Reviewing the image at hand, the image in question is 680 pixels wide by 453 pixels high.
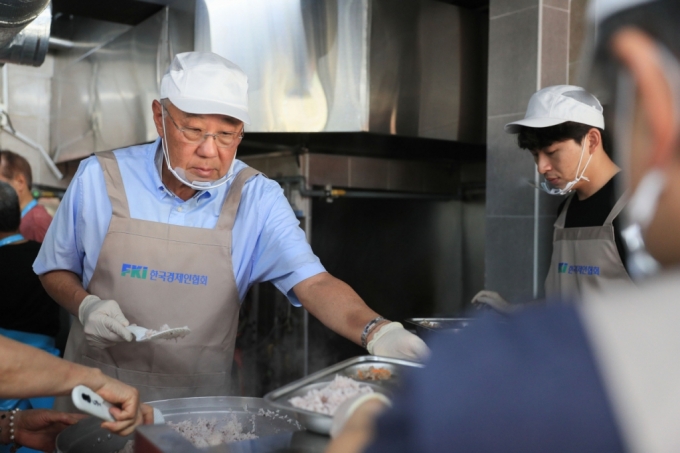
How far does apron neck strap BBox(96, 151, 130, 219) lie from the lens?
2.06m

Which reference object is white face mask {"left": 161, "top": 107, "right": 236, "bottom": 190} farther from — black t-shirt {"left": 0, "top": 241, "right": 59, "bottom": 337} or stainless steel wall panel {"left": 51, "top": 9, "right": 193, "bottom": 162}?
stainless steel wall panel {"left": 51, "top": 9, "right": 193, "bottom": 162}

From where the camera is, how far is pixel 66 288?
2043 millimetres

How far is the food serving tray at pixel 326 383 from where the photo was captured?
106 centimetres

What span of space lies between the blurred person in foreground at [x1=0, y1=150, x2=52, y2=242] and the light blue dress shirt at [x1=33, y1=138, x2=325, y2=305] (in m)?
2.61

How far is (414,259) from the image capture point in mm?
4414

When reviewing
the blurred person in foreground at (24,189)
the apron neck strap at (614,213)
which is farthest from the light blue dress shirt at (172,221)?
the blurred person in foreground at (24,189)

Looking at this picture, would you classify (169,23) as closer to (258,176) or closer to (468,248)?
(258,176)

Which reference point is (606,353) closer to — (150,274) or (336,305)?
(336,305)

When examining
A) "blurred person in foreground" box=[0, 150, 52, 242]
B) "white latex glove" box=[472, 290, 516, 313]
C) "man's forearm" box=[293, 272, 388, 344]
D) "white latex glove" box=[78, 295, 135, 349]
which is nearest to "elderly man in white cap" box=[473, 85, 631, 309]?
"white latex glove" box=[472, 290, 516, 313]

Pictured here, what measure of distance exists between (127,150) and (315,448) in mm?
1521

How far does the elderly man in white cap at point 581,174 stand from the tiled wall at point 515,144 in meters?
0.38

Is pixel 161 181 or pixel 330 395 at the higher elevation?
pixel 161 181

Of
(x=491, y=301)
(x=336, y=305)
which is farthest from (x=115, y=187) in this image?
(x=491, y=301)

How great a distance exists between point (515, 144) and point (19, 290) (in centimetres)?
271
